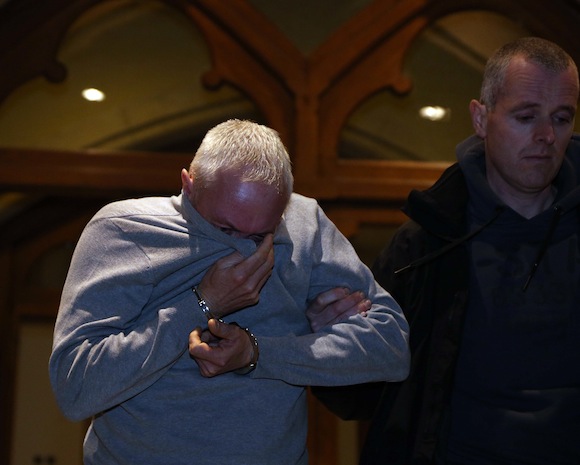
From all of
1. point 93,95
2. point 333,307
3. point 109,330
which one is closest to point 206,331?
point 109,330

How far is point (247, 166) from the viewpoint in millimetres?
2125

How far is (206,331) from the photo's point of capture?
210cm

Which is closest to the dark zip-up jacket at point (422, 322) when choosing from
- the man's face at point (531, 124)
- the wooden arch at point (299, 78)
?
the man's face at point (531, 124)

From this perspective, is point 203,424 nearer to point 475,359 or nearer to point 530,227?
point 475,359

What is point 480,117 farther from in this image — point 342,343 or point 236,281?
point 236,281

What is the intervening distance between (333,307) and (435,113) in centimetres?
202

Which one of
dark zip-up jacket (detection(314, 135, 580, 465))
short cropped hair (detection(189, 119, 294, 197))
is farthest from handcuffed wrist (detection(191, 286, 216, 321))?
dark zip-up jacket (detection(314, 135, 580, 465))

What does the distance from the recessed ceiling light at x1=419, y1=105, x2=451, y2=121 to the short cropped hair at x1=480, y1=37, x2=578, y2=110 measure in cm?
138

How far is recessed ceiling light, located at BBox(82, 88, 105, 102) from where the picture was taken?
4.21m

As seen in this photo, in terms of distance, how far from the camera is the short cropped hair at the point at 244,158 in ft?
6.97

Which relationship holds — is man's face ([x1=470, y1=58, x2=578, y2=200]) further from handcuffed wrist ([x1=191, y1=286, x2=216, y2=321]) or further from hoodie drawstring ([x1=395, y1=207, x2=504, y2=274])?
handcuffed wrist ([x1=191, y1=286, x2=216, y2=321])

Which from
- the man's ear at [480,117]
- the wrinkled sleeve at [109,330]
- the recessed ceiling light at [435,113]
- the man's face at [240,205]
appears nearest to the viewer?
the wrinkled sleeve at [109,330]

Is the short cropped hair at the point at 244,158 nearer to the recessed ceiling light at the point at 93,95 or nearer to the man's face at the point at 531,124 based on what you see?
the man's face at the point at 531,124

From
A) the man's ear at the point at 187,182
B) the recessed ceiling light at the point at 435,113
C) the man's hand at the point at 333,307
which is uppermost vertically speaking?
the recessed ceiling light at the point at 435,113
